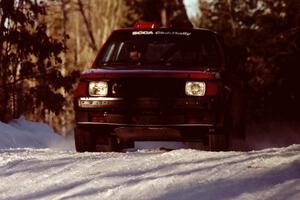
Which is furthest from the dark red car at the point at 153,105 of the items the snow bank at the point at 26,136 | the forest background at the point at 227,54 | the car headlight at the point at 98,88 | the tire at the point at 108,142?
the snow bank at the point at 26,136

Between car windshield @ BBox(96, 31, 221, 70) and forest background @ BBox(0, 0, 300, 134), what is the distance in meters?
0.43

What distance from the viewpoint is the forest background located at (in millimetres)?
14461

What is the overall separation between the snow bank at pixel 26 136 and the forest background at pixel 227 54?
59 cm

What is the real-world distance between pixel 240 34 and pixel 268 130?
571 cm

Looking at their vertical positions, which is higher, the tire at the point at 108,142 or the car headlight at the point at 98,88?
the car headlight at the point at 98,88

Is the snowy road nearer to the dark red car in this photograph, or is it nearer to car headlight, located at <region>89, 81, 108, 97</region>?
the dark red car

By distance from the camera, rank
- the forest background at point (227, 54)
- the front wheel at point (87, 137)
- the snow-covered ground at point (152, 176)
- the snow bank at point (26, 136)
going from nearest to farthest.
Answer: the snow-covered ground at point (152, 176) < the front wheel at point (87, 137) < the snow bank at point (26, 136) < the forest background at point (227, 54)

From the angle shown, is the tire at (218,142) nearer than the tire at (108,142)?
Yes

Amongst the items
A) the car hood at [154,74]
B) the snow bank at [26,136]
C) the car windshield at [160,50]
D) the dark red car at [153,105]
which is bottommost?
the snow bank at [26,136]

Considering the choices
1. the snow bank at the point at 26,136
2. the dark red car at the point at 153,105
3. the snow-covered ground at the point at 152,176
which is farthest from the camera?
the snow bank at the point at 26,136

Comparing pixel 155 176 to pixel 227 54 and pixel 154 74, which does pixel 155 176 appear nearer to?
pixel 154 74

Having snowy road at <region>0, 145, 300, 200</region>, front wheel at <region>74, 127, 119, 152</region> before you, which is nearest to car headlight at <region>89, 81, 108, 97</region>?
front wheel at <region>74, 127, 119, 152</region>

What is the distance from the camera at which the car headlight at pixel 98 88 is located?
8312 millimetres

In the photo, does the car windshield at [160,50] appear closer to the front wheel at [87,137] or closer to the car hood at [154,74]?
the car hood at [154,74]
